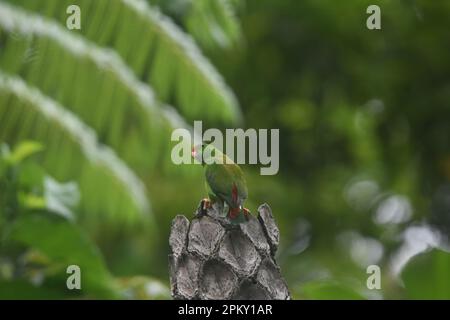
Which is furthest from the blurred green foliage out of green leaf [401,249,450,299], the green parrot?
the green parrot

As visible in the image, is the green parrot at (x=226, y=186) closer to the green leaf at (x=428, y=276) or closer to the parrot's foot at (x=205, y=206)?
the parrot's foot at (x=205, y=206)

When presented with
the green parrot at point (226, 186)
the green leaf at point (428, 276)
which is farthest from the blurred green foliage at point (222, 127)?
the green parrot at point (226, 186)

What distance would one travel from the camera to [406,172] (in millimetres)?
3818

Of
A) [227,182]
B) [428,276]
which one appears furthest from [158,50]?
[227,182]

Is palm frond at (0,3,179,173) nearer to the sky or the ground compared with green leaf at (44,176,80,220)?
nearer to the sky

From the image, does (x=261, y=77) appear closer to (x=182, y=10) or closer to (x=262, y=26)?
(x=262, y=26)

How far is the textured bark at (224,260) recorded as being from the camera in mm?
925

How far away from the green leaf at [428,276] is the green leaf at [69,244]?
0.44 m

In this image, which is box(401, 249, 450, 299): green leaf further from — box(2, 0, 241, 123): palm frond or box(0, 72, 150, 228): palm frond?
box(0, 72, 150, 228): palm frond

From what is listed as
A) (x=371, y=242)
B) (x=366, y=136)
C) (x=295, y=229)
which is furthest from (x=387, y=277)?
(x=366, y=136)

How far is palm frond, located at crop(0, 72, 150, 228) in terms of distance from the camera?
2.05m

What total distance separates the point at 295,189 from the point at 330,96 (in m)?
0.49

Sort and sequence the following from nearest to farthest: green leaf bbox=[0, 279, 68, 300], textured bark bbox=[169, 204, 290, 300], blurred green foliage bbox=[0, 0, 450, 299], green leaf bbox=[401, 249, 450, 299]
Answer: textured bark bbox=[169, 204, 290, 300], green leaf bbox=[401, 249, 450, 299], green leaf bbox=[0, 279, 68, 300], blurred green foliage bbox=[0, 0, 450, 299]

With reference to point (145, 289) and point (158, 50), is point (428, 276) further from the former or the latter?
point (158, 50)
